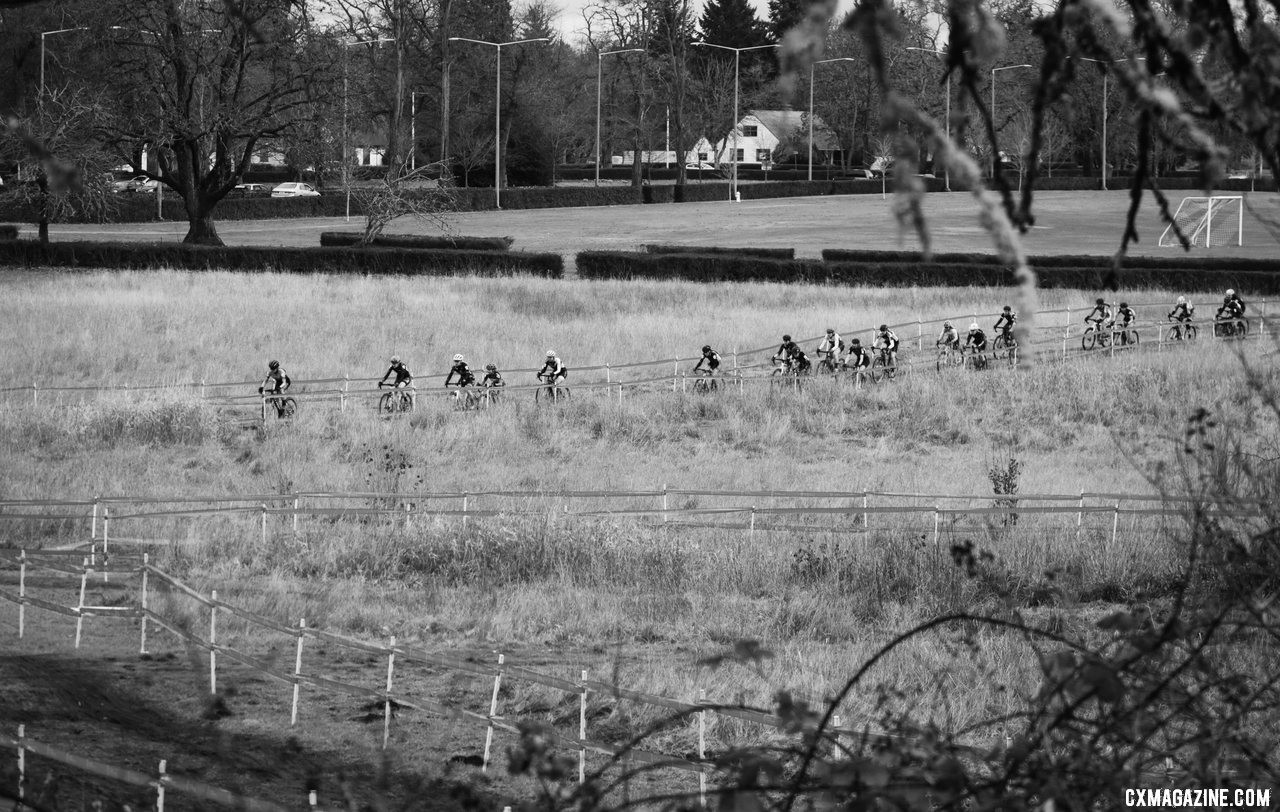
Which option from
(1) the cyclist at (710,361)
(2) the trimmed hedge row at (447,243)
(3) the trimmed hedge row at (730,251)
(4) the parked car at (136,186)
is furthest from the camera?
(4) the parked car at (136,186)

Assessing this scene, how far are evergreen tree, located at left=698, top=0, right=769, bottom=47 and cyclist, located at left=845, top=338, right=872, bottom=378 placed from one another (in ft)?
283

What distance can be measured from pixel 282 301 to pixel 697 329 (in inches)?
483

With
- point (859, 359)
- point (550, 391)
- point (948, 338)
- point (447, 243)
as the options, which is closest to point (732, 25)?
point (447, 243)

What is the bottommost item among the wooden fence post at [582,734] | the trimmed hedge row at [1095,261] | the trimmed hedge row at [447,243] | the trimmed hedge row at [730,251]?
the wooden fence post at [582,734]

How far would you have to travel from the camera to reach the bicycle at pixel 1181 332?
1300 inches

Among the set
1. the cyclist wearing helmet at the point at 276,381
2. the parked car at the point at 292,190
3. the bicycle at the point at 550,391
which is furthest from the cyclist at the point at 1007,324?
the parked car at the point at 292,190

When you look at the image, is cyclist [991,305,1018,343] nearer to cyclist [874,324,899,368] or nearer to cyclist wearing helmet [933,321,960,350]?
cyclist wearing helmet [933,321,960,350]

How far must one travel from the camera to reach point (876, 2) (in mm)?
3043

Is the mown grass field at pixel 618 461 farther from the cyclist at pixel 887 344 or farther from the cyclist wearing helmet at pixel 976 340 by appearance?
the cyclist wearing helmet at pixel 976 340

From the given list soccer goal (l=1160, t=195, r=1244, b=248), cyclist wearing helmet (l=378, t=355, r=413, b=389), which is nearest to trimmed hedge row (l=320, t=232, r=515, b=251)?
soccer goal (l=1160, t=195, r=1244, b=248)

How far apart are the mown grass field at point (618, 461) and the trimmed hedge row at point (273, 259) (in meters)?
5.55

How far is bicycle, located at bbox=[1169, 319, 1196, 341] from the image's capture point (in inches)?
1300

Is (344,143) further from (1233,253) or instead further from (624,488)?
(624,488)

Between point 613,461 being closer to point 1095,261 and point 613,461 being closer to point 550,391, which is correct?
point 550,391
